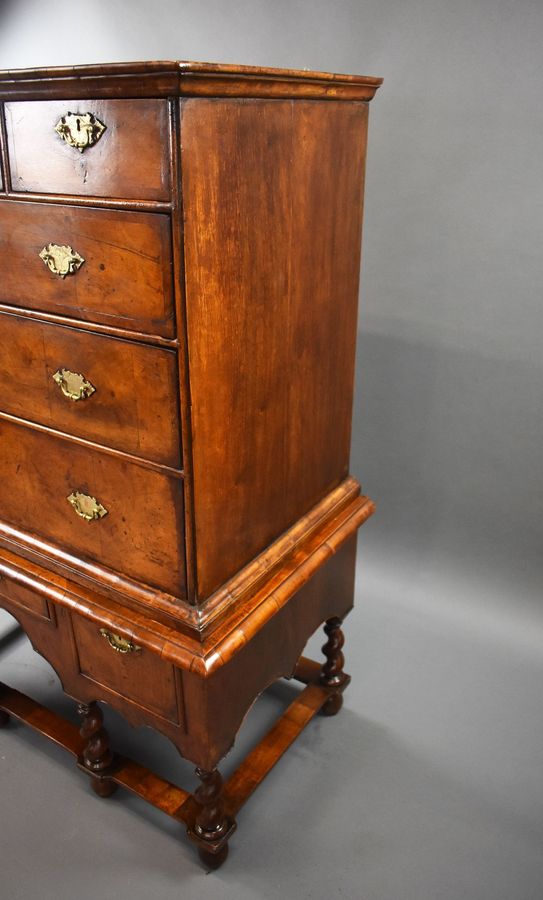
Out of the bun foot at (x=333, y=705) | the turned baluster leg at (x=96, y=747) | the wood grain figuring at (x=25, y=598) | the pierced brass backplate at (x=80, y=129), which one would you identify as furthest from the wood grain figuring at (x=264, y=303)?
the bun foot at (x=333, y=705)

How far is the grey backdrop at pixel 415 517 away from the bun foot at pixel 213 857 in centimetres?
3

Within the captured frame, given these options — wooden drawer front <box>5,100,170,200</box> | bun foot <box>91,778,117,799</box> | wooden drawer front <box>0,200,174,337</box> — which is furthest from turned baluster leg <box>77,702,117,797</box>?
wooden drawer front <box>5,100,170,200</box>

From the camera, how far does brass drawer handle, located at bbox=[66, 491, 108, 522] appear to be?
1.63 meters

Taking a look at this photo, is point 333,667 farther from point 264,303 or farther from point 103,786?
point 264,303

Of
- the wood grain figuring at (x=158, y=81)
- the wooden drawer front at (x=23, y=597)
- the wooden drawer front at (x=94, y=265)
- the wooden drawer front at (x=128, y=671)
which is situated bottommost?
the wooden drawer front at (x=128, y=671)

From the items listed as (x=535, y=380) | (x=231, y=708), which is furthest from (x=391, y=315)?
(x=231, y=708)

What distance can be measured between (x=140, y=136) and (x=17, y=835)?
1566 millimetres

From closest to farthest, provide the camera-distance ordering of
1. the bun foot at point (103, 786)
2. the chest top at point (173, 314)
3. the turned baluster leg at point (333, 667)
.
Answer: the chest top at point (173, 314) < the bun foot at point (103, 786) < the turned baluster leg at point (333, 667)

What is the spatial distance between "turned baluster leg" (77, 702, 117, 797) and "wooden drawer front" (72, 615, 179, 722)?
0.44 feet

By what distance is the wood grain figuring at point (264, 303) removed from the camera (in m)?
1.32

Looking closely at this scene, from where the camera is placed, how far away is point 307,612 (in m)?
1.93

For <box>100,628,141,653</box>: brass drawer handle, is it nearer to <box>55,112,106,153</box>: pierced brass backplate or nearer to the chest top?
the chest top

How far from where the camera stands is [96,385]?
1.50 metres

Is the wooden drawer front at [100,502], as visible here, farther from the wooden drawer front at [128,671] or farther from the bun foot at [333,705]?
the bun foot at [333,705]
